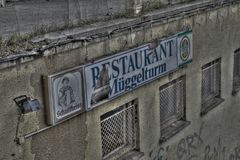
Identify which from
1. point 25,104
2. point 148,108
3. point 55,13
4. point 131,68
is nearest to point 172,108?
point 148,108

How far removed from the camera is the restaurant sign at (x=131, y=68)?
717 cm

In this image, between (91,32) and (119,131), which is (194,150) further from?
(91,32)

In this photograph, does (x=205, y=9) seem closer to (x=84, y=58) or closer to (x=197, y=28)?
(x=197, y=28)

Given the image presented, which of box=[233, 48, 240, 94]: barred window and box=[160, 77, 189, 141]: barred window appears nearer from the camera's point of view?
box=[160, 77, 189, 141]: barred window

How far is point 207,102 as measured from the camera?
1152 centimetres

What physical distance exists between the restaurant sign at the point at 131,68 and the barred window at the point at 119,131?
50 cm

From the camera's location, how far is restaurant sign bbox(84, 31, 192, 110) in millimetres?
7168

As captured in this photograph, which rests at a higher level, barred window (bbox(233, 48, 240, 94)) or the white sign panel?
the white sign panel

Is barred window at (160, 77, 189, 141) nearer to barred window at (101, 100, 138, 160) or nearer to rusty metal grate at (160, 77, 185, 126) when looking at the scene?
rusty metal grate at (160, 77, 185, 126)

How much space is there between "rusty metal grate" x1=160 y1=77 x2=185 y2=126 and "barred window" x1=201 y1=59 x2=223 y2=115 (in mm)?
1000

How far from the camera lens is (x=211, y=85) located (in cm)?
1169

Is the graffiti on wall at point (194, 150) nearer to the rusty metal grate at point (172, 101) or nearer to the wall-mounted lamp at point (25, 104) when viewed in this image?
the rusty metal grate at point (172, 101)

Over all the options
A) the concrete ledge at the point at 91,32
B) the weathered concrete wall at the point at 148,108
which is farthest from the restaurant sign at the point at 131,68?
the concrete ledge at the point at 91,32

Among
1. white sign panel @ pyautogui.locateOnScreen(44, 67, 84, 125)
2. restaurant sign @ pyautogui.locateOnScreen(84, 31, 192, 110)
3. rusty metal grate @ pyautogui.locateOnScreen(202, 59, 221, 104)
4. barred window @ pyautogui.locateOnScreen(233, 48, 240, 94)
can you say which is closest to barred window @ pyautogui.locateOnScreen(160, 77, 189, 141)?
restaurant sign @ pyautogui.locateOnScreen(84, 31, 192, 110)
